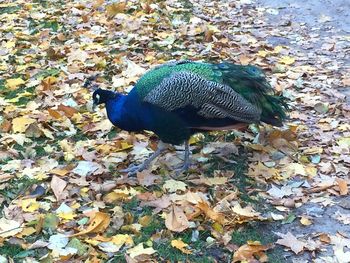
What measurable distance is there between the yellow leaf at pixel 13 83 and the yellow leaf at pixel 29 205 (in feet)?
6.39

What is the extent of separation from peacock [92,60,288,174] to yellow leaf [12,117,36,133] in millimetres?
790

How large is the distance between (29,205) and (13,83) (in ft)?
6.79

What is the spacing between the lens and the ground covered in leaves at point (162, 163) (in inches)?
133

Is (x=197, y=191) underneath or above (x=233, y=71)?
underneath

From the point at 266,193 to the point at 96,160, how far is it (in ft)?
3.86

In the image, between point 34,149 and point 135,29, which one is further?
point 135,29

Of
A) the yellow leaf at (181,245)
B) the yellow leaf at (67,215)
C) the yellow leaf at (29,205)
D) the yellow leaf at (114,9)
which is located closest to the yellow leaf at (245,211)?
the yellow leaf at (181,245)

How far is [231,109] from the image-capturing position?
13.1 ft

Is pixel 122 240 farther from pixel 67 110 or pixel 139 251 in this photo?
pixel 67 110

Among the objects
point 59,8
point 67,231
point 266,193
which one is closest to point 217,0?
point 59,8

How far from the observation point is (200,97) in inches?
154

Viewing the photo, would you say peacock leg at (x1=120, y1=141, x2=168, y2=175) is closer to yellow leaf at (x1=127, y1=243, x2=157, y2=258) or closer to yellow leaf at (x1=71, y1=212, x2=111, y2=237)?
yellow leaf at (x1=71, y1=212, x2=111, y2=237)

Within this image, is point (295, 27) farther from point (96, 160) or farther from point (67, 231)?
point (67, 231)

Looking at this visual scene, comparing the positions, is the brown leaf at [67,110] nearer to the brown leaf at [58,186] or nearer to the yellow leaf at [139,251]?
the brown leaf at [58,186]
